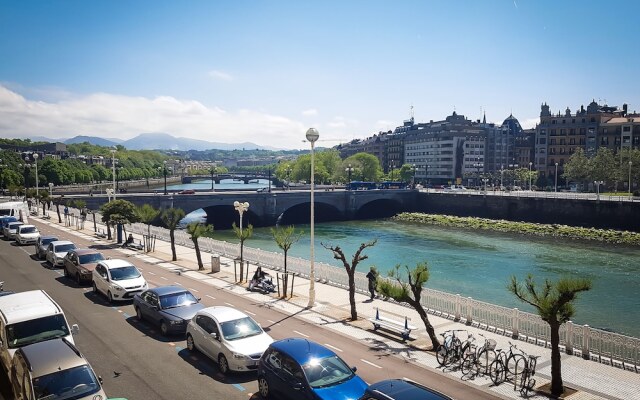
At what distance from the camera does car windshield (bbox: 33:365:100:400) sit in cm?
1032

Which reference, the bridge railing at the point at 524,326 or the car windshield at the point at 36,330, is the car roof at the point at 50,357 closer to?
the car windshield at the point at 36,330

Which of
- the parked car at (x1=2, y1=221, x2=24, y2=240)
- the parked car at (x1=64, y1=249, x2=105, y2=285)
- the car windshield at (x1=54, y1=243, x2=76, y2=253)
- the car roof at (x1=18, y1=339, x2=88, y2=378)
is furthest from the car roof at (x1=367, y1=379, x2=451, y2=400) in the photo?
the parked car at (x1=2, y1=221, x2=24, y2=240)

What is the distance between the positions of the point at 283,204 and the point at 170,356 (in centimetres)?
6725

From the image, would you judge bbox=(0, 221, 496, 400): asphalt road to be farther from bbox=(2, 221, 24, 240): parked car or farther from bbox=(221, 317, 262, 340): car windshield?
bbox=(2, 221, 24, 240): parked car

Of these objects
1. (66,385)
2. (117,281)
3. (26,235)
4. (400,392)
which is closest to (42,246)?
(26,235)

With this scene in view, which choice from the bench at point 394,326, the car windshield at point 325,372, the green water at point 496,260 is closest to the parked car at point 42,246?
the green water at point 496,260

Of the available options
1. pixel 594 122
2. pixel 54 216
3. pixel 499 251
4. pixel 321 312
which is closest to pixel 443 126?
pixel 594 122

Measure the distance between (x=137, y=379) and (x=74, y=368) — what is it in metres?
3.25

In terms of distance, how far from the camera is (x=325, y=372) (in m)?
11.8

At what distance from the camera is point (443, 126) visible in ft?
549

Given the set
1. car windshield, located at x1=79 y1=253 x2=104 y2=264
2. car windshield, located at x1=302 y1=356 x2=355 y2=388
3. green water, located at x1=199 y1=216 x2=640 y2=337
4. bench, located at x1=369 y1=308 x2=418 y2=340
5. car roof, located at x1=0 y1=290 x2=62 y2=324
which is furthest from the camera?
green water, located at x1=199 y1=216 x2=640 y2=337

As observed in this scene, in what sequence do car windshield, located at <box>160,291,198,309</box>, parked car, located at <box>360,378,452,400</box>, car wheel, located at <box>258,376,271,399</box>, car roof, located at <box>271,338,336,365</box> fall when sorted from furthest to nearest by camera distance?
car windshield, located at <box>160,291,198,309</box> < car wheel, located at <box>258,376,271,399</box> < car roof, located at <box>271,338,336,365</box> < parked car, located at <box>360,378,452,400</box>

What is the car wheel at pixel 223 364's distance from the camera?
14.3 meters

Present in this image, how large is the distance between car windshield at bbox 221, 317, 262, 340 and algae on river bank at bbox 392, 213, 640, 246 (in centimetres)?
6207
